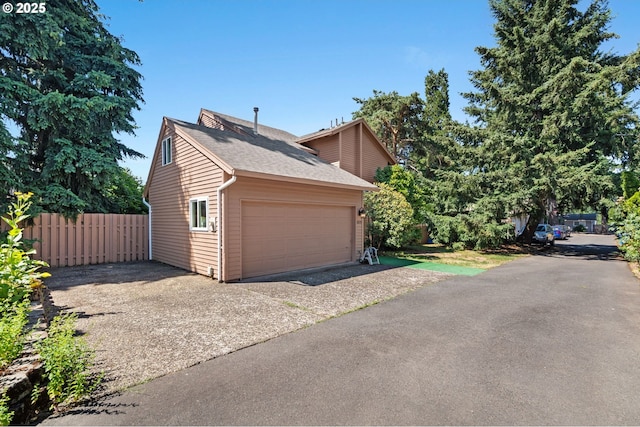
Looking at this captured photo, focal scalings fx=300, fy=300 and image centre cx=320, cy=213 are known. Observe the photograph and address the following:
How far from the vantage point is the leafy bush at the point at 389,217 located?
13.5m

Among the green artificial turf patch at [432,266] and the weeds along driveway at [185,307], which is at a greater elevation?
the weeds along driveway at [185,307]

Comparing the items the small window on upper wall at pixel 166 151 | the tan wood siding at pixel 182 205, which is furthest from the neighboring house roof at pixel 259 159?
the small window on upper wall at pixel 166 151

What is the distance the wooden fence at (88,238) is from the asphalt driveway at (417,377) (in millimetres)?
9680

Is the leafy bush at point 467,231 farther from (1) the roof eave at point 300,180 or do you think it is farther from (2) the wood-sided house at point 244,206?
(1) the roof eave at point 300,180

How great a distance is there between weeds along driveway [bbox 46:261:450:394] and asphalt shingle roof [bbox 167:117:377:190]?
10.2 feet

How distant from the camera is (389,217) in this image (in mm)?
13594

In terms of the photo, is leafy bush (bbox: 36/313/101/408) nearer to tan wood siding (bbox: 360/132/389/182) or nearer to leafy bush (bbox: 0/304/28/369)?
leafy bush (bbox: 0/304/28/369)

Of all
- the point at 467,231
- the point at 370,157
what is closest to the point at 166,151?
the point at 370,157

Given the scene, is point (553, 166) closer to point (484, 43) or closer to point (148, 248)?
point (484, 43)

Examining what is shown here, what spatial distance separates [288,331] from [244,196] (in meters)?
4.53

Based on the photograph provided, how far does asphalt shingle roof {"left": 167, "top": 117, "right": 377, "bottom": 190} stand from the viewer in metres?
8.55

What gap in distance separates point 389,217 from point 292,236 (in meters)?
5.58

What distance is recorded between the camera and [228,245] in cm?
813

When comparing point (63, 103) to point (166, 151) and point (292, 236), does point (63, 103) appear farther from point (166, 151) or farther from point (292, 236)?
point (292, 236)
